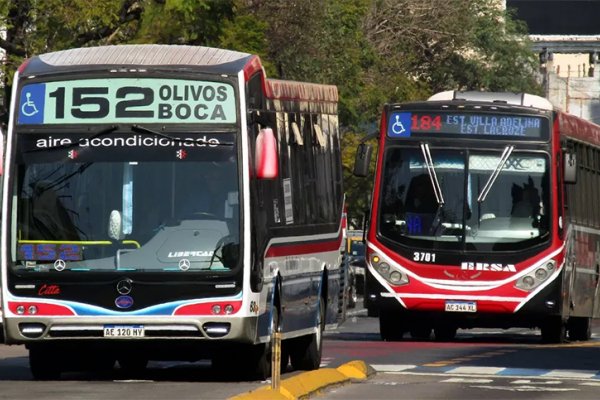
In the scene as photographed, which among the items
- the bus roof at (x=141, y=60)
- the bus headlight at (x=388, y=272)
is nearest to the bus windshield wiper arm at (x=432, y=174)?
the bus headlight at (x=388, y=272)

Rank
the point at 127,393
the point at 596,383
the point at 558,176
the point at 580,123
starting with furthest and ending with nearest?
the point at 580,123 < the point at 558,176 < the point at 596,383 < the point at 127,393

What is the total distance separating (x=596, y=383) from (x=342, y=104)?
33.9 m

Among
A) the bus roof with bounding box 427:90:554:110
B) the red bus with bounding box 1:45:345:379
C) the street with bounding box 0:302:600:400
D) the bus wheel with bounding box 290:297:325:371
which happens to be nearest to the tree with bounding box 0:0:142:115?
the bus roof with bounding box 427:90:554:110

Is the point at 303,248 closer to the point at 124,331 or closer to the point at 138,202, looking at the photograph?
the point at 138,202

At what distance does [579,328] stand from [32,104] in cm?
1580

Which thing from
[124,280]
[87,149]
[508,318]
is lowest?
[508,318]

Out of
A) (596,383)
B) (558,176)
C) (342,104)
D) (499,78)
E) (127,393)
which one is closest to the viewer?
(127,393)

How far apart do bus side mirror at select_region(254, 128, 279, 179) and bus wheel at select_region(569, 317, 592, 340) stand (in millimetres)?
14879

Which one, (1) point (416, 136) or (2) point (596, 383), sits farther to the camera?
(1) point (416, 136)

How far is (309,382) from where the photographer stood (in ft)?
54.1

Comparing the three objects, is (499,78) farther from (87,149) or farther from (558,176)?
(87,149)

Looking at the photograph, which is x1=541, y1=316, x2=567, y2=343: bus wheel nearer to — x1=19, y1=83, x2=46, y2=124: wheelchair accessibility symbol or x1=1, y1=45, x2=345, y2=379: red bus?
x1=1, y1=45, x2=345, y2=379: red bus

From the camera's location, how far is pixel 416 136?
1075 inches

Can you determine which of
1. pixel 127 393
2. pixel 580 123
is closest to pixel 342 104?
pixel 580 123
